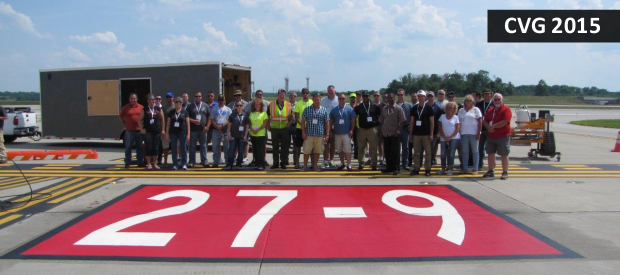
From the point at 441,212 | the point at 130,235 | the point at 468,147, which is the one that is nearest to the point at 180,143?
the point at 130,235

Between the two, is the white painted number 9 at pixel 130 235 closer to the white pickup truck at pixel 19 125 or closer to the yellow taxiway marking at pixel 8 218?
the yellow taxiway marking at pixel 8 218

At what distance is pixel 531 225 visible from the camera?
623cm

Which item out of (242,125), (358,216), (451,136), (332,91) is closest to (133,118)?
(242,125)

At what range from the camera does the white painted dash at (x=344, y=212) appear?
6.70 meters

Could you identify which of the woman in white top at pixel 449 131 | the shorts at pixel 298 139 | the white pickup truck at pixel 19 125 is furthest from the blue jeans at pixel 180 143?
the white pickup truck at pixel 19 125

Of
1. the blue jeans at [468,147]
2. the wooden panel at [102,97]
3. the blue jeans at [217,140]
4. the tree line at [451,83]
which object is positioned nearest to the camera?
the blue jeans at [468,147]

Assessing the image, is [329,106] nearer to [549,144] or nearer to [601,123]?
[549,144]

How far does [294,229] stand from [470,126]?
5520mm

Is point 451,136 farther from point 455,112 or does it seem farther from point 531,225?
point 531,225

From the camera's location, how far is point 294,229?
605 centimetres

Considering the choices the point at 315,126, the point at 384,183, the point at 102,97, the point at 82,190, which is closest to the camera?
the point at 82,190

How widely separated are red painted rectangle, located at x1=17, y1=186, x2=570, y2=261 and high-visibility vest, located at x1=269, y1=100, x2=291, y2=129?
2.79 meters

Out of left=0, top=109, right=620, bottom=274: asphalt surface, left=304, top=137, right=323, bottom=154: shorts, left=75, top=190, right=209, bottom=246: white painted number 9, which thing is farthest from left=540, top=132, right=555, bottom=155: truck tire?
left=75, top=190, right=209, bottom=246: white painted number 9

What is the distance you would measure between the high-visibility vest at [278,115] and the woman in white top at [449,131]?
3.48 metres
